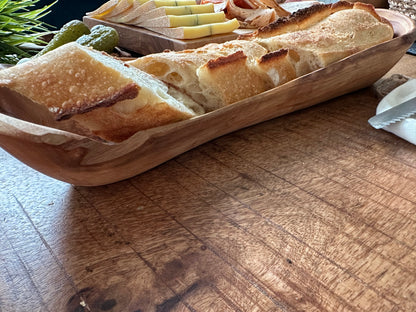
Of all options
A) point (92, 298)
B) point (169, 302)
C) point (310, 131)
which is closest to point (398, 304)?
point (169, 302)

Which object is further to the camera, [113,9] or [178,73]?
[113,9]

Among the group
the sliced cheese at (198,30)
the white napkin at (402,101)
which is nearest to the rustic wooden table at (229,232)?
the white napkin at (402,101)

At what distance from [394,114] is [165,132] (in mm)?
512

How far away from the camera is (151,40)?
1642 millimetres

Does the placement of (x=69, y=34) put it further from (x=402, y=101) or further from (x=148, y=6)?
(x=402, y=101)

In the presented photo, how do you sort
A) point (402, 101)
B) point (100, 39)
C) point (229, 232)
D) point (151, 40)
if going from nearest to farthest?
point (229, 232) → point (402, 101) → point (100, 39) → point (151, 40)

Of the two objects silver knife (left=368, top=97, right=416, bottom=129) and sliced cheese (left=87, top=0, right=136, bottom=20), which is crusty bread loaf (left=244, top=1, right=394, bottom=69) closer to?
silver knife (left=368, top=97, right=416, bottom=129)

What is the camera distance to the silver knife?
0.90 metres

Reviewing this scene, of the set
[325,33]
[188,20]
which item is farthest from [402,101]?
[188,20]

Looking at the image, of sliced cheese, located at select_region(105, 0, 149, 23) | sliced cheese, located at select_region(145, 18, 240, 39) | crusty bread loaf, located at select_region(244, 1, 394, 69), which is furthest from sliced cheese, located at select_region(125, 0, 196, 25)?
crusty bread loaf, located at select_region(244, 1, 394, 69)

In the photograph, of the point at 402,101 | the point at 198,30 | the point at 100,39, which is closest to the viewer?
the point at 402,101

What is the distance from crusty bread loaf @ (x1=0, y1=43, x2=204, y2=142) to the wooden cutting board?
0.81 m

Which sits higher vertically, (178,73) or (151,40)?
(178,73)

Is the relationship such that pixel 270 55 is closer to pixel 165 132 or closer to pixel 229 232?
pixel 165 132
